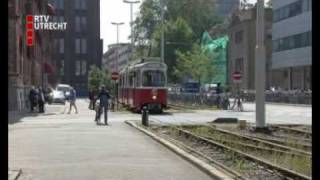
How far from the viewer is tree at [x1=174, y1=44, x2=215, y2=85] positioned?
83.0 m

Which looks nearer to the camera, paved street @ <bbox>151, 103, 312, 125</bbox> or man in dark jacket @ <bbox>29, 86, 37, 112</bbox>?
paved street @ <bbox>151, 103, 312, 125</bbox>

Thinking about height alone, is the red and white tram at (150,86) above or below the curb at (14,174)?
above

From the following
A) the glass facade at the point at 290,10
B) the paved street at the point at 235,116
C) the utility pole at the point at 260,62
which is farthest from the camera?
the glass facade at the point at 290,10

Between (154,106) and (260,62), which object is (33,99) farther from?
(260,62)

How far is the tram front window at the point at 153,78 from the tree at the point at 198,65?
40860mm

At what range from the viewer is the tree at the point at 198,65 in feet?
272

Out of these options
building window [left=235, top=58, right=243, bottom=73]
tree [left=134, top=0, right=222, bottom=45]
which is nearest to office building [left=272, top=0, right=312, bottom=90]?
building window [left=235, top=58, right=243, bottom=73]

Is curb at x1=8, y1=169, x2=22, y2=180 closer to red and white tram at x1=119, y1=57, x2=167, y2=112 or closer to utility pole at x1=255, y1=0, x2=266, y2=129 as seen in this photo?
utility pole at x1=255, y1=0, x2=266, y2=129

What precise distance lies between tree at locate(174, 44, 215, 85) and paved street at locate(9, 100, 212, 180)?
60.7 meters

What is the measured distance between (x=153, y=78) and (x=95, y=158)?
26853 mm

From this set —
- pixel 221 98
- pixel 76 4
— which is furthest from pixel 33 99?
pixel 76 4

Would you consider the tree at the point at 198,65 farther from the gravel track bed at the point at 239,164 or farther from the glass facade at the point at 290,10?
the gravel track bed at the point at 239,164

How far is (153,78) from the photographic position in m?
41.7

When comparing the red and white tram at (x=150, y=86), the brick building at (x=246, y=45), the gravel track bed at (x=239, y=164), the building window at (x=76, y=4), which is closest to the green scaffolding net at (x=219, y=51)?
the brick building at (x=246, y=45)
